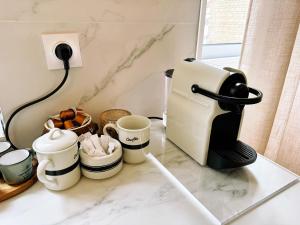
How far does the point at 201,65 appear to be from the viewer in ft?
1.75

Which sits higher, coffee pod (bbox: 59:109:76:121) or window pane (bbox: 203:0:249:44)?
window pane (bbox: 203:0:249:44)

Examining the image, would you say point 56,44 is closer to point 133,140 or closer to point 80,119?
point 80,119

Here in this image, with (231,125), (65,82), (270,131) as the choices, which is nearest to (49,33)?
(65,82)

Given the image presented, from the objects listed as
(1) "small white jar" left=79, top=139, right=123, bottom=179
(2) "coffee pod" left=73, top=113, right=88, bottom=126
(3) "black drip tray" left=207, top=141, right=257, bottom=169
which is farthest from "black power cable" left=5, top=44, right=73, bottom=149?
(3) "black drip tray" left=207, top=141, right=257, bottom=169

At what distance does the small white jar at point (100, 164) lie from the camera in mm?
473

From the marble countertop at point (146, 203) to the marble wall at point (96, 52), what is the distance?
0.24m

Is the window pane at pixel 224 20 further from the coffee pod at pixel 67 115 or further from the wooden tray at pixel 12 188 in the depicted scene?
the wooden tray at pixel 12 188

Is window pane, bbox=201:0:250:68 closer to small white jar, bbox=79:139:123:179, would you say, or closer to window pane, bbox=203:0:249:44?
window pane, bbox=203:0:249:44

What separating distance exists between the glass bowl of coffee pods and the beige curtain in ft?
2.04

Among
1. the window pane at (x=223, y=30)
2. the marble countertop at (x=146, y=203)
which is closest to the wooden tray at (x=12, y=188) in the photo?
the marble countertop at (x=146, y=203)

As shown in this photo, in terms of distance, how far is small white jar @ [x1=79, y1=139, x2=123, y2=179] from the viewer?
47 cm

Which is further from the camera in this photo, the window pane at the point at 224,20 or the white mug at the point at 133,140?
the window pane at the point at 224,20

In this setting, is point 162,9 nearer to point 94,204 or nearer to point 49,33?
point 49,33

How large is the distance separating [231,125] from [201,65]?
0.57 feet
